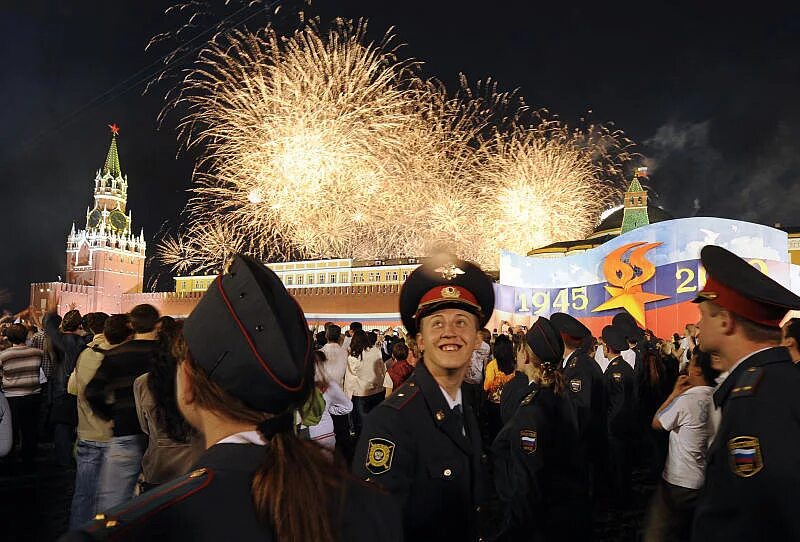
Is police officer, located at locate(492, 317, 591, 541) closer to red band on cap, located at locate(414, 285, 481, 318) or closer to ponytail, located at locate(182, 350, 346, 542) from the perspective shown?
red band on cap, located at locate(414, 285, 481, 318)

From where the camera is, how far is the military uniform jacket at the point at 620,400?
7.41 metres

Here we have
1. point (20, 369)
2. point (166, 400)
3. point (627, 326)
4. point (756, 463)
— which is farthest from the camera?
point (627, 326)

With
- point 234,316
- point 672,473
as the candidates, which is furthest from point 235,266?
point 672,473

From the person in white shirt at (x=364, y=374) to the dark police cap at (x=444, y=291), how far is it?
6.35 m

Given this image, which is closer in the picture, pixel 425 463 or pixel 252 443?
pixel 252 443

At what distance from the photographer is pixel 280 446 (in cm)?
130

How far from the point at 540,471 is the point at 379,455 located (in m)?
1.32

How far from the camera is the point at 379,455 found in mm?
2342

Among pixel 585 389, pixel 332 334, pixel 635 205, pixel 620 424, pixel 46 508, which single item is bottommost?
pixel 46 508

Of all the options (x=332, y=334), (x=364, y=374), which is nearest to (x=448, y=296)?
(x=332, y=334)

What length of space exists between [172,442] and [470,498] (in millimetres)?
2137

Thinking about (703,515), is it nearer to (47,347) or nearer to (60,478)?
(60,478)

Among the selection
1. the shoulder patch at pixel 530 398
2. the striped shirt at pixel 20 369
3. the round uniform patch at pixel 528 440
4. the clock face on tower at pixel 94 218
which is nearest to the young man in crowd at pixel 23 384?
the striped shirt at pixel 20 369

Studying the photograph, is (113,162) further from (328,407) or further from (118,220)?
(328,407)
